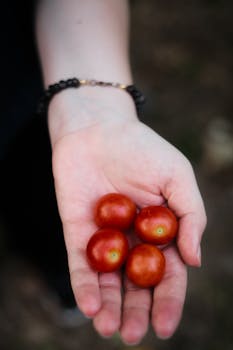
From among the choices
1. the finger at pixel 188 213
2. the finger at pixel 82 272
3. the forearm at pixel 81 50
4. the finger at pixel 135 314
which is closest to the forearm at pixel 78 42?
the forearm at pixel 81 50

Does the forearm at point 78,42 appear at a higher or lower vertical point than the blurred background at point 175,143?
higher

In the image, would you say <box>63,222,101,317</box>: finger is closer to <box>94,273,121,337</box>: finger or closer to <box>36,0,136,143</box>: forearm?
<box>94,273,121,337</box>: finger

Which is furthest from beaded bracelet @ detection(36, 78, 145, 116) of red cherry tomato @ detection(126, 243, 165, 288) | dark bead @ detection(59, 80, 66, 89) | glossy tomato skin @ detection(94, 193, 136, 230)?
red cherry tomato @ detection(126, 243, 165, 288)

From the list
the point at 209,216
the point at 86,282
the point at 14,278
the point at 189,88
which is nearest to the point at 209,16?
the point at 189,88

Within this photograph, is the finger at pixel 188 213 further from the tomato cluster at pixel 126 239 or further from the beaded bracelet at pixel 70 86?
the beaded bracelet at pixel 70 86

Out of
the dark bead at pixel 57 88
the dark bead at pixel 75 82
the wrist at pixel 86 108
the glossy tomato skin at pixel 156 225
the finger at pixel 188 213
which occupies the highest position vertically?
the dark bead at pixel 75 82

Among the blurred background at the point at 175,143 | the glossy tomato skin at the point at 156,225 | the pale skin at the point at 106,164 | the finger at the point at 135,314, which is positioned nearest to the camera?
the finger at the point at 135,314

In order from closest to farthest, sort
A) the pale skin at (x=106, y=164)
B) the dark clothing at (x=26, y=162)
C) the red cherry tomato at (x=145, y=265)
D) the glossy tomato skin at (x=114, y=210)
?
the pale skin at (x=106, y=164) → the red cherry tomato at (x=145, y=265) → the glossy tomato skin at (x=114, y=210) → the dark clothing at (x=26, y=162)
